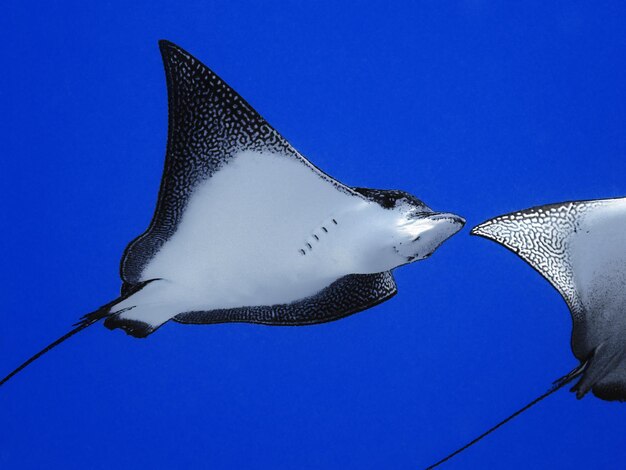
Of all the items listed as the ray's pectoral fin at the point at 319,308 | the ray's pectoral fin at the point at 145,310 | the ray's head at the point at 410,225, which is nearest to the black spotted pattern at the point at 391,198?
the ray's head at the point at 410,225

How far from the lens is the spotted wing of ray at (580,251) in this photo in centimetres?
168

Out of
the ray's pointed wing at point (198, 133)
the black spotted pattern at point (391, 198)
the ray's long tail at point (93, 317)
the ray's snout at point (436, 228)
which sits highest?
the ray's pointed wing at point (198, 133)

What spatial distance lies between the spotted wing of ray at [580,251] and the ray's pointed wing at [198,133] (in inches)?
22.8

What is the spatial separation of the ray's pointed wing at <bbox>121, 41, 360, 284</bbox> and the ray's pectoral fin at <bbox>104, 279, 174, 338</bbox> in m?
0.22

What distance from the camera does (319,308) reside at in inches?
81.4

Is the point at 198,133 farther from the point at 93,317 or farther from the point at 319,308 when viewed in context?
the point at 319,308

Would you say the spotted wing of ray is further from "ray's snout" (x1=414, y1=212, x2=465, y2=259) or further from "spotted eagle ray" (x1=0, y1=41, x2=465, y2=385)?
"spotted eagle ray" (x1=0, y1=41, x2=465, y2=385)

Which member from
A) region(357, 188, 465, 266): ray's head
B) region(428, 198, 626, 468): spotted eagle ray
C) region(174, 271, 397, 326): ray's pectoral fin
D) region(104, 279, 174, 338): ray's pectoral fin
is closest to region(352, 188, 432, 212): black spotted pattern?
region(357, 188, 465, 266): ray's head

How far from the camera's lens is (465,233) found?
2607 mm

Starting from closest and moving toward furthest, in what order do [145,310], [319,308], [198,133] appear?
1. [198,133]
2. [145,310]
3. [319,308]

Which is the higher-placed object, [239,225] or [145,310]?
[239,225]

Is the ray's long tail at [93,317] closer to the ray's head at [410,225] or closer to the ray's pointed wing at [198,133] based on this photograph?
Result: the ray's pointed wing at [198,133]

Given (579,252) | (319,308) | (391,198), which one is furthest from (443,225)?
(319,308)

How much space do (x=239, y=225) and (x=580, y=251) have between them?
43.9 inches
